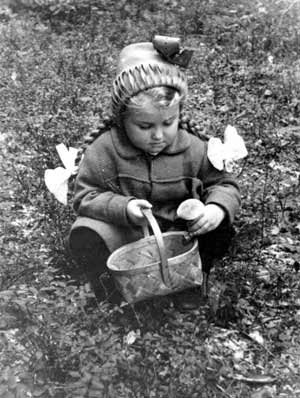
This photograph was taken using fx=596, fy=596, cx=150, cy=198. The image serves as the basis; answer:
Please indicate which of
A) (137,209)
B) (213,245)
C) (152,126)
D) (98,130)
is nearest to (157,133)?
(152,126)

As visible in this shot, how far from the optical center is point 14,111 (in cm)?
597

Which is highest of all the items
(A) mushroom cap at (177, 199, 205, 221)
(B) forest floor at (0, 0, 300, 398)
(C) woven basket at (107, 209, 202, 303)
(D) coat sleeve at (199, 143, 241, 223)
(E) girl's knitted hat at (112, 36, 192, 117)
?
(E) girl's knitted hat at (112, 36, 192, 117)

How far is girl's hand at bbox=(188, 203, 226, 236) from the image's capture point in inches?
130

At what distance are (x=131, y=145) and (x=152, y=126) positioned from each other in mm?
262

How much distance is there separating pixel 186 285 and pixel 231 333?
60cm

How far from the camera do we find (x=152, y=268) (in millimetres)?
3035

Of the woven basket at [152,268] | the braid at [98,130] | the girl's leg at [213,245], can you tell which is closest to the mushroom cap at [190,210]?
the woven basket at [152,268]

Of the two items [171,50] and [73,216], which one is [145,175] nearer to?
[171,50]

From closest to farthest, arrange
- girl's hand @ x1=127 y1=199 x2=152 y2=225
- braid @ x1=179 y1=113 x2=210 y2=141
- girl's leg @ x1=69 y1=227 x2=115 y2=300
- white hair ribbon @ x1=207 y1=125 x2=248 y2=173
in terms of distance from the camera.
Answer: girl's hand @ x1=127 y1=199 x2=152 y2=225, girl's leg @ x1=69 y1=227 x2=115 y2=300, white hair ribbon @ x1=207 y1=125 x2=248 y2=173, braid @ x1=179 y1=113 x2=210 y2=141

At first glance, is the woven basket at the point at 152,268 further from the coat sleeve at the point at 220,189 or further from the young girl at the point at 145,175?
the coat sleeve at the point at 220,189

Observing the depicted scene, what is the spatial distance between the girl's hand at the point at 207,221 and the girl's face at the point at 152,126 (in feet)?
1.46

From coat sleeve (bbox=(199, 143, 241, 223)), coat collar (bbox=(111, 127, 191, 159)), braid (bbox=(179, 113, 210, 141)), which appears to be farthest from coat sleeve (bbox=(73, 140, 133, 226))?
braid (bbox=(179, 113, 210, 141))

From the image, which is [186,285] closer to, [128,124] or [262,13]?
[128,124]

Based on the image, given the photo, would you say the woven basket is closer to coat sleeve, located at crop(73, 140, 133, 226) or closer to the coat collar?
coat sleeve, located at crop(73, 140, 133, 226)
